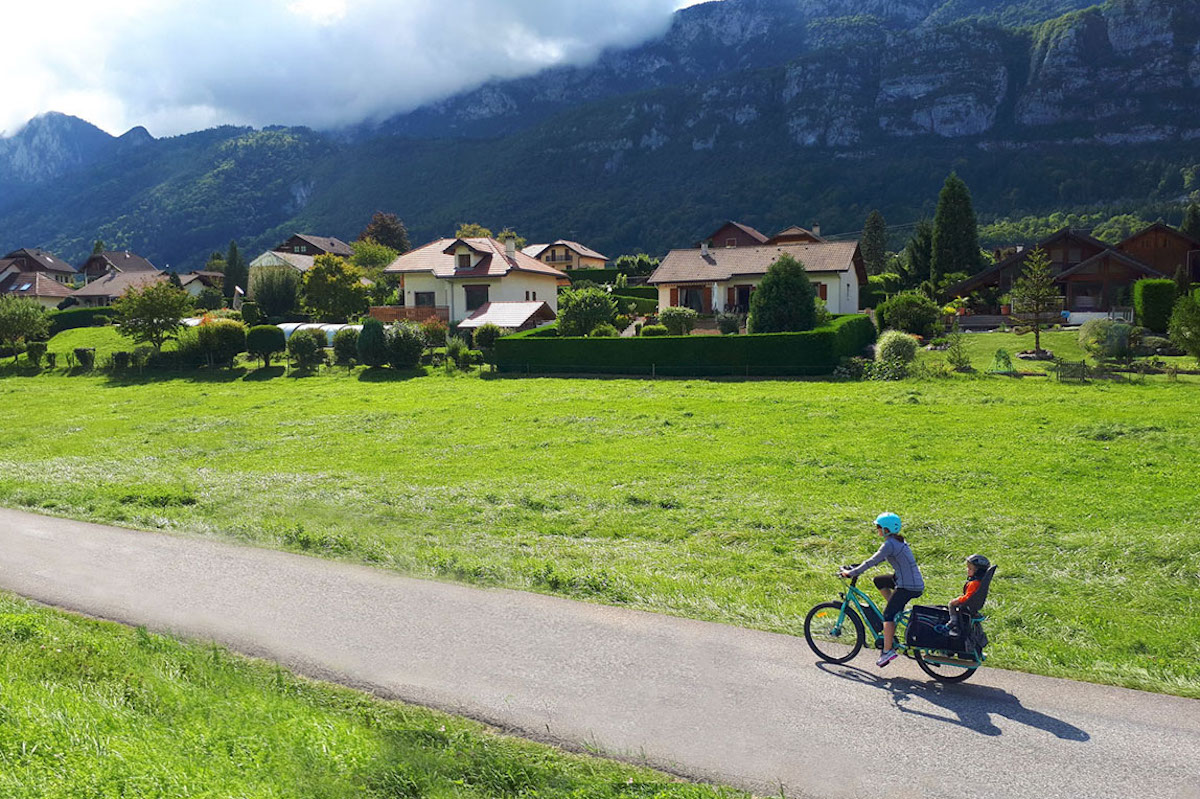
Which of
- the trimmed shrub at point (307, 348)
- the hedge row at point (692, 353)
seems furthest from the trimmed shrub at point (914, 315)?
Result: the trimmed shrub at point (307, 348)

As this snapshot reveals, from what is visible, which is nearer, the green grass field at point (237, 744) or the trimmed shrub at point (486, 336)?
the green grass field at point (237, 744)

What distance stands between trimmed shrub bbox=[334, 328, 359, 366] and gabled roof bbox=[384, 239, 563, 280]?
608 inches

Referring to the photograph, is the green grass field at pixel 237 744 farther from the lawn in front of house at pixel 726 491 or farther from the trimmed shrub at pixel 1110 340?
the trimmed shrub at pixel 1110 340

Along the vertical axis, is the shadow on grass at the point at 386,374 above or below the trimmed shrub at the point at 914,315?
below

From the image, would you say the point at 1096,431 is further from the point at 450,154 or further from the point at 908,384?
the point at 450,154

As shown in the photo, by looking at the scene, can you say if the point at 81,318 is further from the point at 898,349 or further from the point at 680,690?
the point at 680,690

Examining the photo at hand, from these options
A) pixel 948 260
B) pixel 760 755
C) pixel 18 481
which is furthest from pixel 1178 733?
pixel 948 260

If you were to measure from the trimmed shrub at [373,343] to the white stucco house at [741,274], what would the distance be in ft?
70.5

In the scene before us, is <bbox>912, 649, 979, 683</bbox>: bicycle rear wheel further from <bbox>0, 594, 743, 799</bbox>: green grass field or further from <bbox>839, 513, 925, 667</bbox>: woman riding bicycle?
<bbox>0, 594, 743, 799</bbox>: green grass field

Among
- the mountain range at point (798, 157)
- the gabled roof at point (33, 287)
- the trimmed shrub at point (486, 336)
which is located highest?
the mountain range at point (798, 157)

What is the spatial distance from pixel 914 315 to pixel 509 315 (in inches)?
942

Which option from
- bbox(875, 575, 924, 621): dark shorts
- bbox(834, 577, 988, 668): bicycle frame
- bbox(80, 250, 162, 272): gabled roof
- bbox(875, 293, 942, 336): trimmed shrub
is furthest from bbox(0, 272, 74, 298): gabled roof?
bbox(875, 575, 924, 621): dark shorts

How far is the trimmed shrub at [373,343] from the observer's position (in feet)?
133

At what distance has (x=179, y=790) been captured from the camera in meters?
5.56
